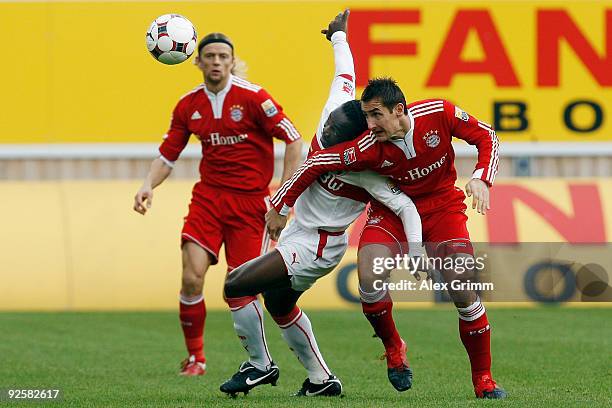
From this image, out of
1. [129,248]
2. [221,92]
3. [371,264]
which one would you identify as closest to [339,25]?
[371,264]

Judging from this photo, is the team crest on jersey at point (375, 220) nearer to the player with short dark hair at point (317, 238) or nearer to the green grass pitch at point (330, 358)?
the player with short dark hair at point (317, 238)

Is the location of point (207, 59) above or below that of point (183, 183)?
above

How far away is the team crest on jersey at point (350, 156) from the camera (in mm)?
7980

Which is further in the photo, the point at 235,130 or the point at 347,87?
the point at 235,130

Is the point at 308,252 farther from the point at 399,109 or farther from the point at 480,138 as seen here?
the point at 480,138

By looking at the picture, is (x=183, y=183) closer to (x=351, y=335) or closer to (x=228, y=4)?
(x=228, y=4)

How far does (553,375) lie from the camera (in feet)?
31.3

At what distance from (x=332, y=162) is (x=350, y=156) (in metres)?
0.12

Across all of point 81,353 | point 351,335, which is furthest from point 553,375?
point 81,353

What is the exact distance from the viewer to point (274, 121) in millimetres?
10336

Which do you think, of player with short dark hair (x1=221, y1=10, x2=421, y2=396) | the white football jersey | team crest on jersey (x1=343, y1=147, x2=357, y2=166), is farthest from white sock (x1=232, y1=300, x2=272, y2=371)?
team crest on jersey (x1=343, y1=147, x2=357, y2=166)

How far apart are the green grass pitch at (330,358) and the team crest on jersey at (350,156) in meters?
1.42

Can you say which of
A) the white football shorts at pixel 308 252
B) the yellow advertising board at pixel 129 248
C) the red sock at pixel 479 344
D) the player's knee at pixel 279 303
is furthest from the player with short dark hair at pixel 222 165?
the yellow advertising board at pixel 129 248

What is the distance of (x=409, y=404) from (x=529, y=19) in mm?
8296
